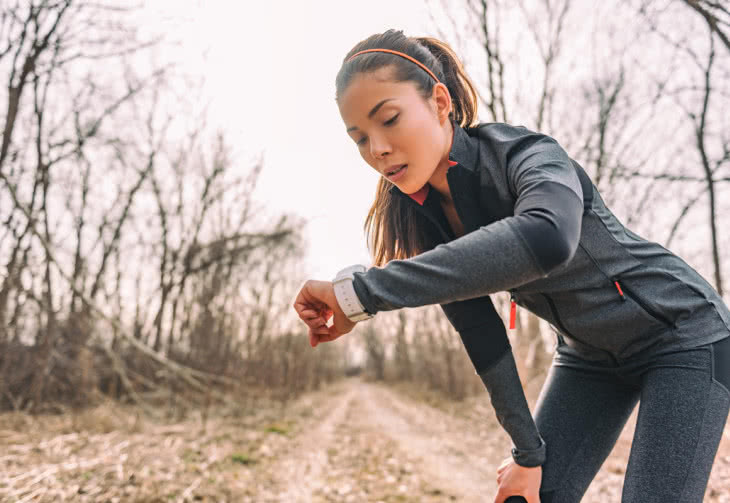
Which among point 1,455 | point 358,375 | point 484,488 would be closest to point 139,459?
point 1,455

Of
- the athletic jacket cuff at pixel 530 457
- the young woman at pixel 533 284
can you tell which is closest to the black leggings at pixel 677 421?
the young woman at pixel 533 284

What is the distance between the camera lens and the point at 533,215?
0.83 meters

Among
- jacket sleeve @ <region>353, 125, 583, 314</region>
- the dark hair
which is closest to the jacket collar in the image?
the dark hair

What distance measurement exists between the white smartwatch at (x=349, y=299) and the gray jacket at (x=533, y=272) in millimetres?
19

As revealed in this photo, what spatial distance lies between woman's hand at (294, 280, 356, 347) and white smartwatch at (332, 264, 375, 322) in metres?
0.04

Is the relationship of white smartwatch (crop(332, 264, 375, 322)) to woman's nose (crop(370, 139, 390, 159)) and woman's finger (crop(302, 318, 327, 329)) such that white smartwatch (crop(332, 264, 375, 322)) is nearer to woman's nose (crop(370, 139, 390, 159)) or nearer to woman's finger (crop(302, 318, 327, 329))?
woman's finger (crop(302, 318, 327, 329))

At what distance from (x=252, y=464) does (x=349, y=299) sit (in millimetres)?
5759

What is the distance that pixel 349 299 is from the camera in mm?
915

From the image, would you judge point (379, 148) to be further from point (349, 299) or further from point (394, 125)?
point (349, 299)

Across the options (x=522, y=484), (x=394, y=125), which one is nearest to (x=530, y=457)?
(x=522, y=484)

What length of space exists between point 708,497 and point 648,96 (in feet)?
32.1

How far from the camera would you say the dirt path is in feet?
12.9

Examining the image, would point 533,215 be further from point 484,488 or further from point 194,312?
point 194,312

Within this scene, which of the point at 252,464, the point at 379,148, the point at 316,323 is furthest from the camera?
the point at 252,464
